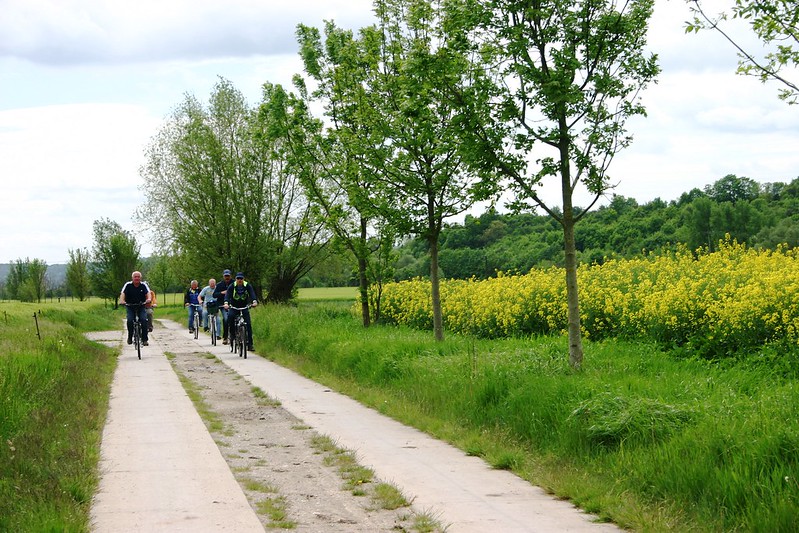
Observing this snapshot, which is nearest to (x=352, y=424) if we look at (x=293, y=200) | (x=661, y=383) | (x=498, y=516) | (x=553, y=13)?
(x=661, y=383)

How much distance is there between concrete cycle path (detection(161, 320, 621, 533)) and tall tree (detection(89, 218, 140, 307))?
80202 millimetres

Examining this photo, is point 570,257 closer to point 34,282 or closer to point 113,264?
point 113,264

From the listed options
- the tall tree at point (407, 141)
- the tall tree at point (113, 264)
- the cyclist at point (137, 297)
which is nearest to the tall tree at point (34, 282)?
the tall tree at point (113, 264)

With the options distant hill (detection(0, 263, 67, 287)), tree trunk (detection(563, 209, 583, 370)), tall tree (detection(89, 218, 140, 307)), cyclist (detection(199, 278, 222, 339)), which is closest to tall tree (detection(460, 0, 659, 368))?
tree trunk (detection(563, 209, 583, 370))

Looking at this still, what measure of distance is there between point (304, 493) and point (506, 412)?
9.51 ft

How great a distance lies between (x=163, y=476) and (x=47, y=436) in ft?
6.14

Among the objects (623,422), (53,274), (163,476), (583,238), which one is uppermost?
(53,274)

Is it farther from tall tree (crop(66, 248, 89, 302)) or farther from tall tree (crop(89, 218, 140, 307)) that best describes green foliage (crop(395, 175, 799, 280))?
tall tree (crop(66, 248, 89, 302))

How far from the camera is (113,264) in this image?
293ft

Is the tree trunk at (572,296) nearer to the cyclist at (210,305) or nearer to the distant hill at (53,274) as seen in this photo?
the cyclist at (210,305)

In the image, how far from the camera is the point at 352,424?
10656 millimetres

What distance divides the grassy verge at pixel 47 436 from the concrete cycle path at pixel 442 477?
256 cm

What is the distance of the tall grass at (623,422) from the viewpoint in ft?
19.0

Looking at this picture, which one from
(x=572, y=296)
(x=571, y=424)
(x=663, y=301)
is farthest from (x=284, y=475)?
(x=663, y=301)
